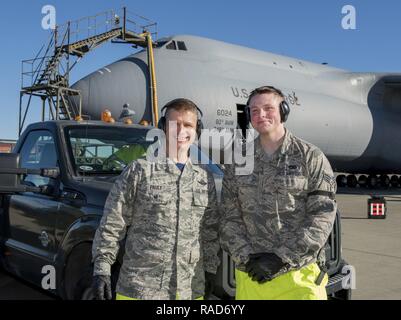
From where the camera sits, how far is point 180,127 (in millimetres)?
2422

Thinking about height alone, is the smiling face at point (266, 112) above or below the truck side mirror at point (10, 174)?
above

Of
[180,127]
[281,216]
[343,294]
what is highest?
[180,127]

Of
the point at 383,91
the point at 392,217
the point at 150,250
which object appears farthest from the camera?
the point at 383,91

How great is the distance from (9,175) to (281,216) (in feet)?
6.14

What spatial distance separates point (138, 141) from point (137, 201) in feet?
6.85

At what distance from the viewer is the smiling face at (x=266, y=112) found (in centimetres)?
239

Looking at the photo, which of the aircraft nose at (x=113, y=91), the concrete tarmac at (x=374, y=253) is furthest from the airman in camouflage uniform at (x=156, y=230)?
the aircraft nose at (x=113, y=91)

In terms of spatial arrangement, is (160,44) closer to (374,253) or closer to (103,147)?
(374,253)

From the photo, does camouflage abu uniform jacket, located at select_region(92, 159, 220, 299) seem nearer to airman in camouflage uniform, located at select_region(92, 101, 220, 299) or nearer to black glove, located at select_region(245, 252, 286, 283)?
airman in camouflage uniform, located at select_region(92, 101, 220, 299)

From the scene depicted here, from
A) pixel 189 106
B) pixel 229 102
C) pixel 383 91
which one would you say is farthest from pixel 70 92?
pixel 383 91

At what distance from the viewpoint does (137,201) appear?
2.37m

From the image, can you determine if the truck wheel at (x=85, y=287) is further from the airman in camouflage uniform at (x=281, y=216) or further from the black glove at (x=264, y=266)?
the black glove at (x=264, y=266)

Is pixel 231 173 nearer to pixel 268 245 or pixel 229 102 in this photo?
pixel 268 245

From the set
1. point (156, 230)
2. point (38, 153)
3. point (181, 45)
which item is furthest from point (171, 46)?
point (156, 230)
